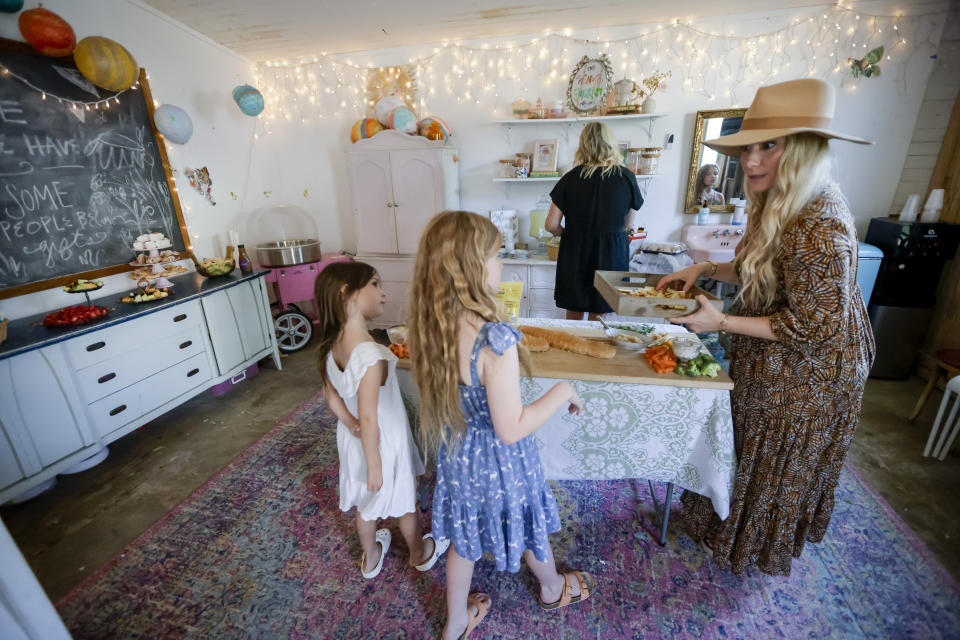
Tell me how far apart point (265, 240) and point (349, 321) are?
352 centimetres

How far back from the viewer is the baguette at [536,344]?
165 cm

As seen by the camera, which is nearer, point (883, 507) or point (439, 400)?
point (439, 400)

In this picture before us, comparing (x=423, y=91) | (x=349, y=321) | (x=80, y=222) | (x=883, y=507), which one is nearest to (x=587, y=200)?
(x=349, y=321)

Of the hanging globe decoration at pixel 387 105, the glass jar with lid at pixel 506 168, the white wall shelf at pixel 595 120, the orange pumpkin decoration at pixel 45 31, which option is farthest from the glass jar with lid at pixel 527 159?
the orange pumpkin decoration at pixel 45 31

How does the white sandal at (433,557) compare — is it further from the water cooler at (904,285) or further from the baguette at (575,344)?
the water cooler at (904,285)

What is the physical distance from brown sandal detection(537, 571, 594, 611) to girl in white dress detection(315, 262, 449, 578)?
1.62ft

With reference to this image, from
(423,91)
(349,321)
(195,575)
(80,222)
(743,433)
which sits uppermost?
(423,91)

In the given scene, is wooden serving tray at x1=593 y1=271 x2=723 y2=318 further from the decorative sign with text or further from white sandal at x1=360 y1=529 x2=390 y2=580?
the decorative sign with text

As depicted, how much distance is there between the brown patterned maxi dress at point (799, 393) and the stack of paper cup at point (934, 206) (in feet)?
8.70

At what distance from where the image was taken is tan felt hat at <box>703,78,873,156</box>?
1165 millimetres

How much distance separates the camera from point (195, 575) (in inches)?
68.8

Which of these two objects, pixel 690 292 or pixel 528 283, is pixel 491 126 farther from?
pixel 690 292

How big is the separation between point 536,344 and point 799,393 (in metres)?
0.89

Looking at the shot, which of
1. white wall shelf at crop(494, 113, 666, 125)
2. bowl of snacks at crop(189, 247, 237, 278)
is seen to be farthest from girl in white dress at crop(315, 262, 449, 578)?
white wall shelf at crop(494, 113, 666, 125)
